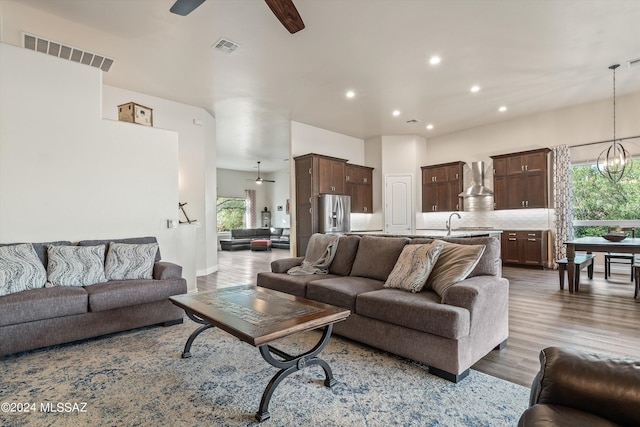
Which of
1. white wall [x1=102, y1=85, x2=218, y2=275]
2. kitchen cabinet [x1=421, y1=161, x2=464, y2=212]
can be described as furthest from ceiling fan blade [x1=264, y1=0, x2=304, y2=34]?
kitchen cabinet [x1=421, y1=161, x2=464, y2=212]

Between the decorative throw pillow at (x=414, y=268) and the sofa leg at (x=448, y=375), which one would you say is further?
the decorative throw pillow at (x=414, y=268)

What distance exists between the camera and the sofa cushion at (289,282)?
3.23 m

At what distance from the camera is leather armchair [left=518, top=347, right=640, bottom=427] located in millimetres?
947

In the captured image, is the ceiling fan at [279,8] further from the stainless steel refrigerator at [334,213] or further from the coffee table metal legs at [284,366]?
the stainless steel refrigerator at [334,213]

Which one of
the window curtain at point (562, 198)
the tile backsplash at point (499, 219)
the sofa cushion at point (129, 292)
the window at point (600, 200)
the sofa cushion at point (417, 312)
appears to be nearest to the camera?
the sofa cushion at point (417, 312)

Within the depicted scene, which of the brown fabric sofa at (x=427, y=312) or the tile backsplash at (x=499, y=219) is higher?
the tile backsplash at (x=499, y=219)

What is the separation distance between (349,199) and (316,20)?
4515mm

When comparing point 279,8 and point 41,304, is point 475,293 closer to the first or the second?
point 279,8

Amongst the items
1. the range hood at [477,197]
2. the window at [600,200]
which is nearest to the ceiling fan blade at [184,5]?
the range hood at [477,197]

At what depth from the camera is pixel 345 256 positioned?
3.66m

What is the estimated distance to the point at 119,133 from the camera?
3980 millimetres

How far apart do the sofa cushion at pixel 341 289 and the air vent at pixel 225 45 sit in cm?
311

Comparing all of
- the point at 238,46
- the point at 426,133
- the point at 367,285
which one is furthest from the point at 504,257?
the point at 238,46

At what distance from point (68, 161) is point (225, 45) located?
2321mm
